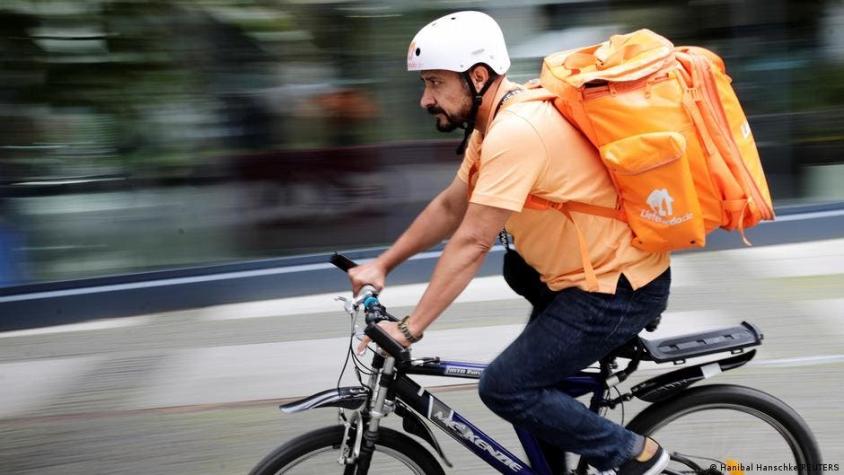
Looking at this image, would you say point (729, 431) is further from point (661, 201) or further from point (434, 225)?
point (434, 225)

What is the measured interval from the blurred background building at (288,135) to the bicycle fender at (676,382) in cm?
419

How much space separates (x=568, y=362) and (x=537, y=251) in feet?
1.11

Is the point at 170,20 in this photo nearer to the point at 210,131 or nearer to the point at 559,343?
the point at 210,131

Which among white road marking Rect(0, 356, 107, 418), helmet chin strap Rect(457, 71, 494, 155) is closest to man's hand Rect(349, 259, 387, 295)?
helmet chin strap Rect(457, 71, 494, 155)

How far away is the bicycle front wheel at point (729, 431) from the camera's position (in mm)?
3045

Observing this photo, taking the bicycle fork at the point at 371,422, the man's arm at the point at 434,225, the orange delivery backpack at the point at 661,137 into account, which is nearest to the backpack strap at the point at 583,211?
the orange delivery backpack at the point at 661,137

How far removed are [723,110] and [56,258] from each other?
5.40 meters

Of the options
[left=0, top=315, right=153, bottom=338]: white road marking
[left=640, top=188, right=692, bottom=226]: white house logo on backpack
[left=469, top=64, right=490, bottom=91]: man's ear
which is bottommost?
[left=0, top=315, right=153, bottom=338]: white road marking

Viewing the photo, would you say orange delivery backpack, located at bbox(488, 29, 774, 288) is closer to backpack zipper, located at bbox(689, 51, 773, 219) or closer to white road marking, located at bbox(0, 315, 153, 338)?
backpack zipper, located at bbox(689, 51, 773, 219)

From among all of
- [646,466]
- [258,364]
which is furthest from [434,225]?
[258,364]

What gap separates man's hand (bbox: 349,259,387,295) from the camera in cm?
291

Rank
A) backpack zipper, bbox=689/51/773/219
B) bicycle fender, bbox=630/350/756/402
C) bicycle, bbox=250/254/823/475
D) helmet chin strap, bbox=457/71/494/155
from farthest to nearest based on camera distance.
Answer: bicycle fender, bbox=630/350/756/402, bicycle, bbox=250/254/823/475, helmet chin strap, bbox=457/71/494/155, backpack zipper, bbox=689/51/773/219

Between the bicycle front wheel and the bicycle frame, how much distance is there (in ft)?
0.79

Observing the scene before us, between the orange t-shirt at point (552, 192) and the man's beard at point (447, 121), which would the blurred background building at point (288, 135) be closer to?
the man's beard at point (447, 121)
